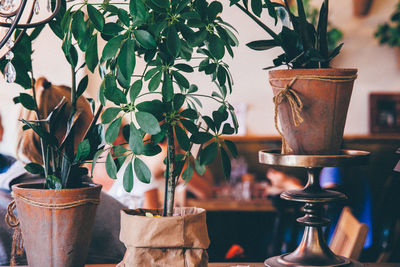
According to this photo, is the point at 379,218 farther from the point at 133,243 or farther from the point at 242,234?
the point at 133,243

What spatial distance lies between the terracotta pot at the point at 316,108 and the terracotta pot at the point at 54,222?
0.48 m

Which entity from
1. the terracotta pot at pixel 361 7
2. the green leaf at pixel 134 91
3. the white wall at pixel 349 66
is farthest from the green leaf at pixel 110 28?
the terracotta pot at pixel 361 7

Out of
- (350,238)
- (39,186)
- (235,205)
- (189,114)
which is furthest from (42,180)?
(235,205)

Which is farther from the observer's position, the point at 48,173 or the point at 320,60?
the point at 48,173

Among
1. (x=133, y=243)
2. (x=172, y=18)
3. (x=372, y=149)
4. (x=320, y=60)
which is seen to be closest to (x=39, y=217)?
(x=133, y=243)

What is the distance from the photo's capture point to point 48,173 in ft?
3.78

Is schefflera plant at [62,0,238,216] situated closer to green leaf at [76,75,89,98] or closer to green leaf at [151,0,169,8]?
green leaf at [151,0,169,8]

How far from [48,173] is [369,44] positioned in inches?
169

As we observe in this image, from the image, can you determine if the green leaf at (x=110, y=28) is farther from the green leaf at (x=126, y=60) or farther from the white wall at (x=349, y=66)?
the white wall at (x=349, y=66)

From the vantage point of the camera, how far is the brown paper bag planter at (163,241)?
37.7 inches

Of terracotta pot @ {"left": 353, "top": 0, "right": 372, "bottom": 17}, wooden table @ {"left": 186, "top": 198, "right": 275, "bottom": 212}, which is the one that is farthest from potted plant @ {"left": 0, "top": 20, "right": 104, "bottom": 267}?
terracotta pot @ {"left": 353, "top": 0, "right": 372, "bottom": 17}

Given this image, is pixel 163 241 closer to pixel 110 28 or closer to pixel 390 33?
pixel 110 28

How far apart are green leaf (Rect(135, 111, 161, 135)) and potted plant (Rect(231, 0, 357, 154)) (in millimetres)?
274

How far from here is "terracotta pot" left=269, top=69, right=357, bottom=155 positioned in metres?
1.03
